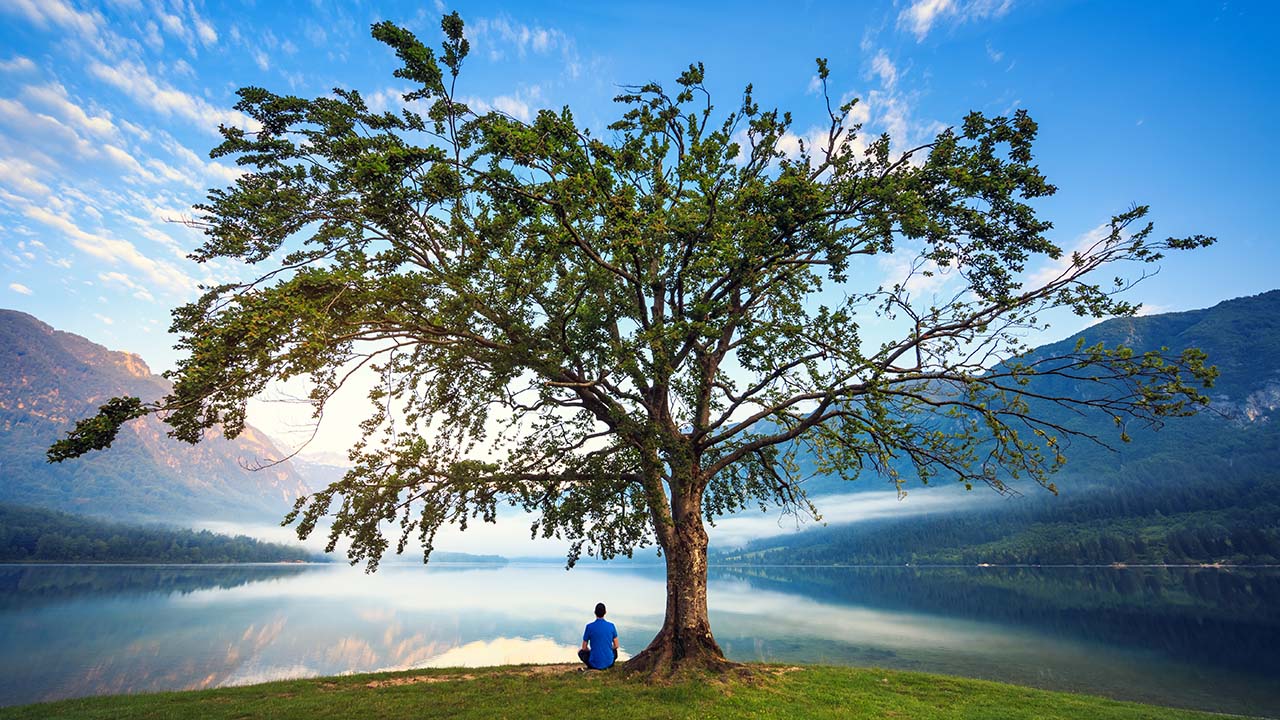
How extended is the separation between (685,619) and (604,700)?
12.0 feet

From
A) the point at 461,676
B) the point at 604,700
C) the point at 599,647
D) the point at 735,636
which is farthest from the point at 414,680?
the point at 735,636

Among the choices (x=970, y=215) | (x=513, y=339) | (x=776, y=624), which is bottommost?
(x=776, y=624)

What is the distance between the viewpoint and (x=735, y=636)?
5525 centimetres

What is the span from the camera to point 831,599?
106375 mm

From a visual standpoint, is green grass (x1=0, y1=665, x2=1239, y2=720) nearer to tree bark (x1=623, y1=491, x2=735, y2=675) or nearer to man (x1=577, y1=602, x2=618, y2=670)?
man (x1=577, y1=602, x2=618, y2=670)

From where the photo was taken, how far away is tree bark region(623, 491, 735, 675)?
1647 cm

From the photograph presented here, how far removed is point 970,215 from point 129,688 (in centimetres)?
5134

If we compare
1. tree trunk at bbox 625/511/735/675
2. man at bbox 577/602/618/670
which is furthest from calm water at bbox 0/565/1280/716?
man at bbox 577/602/618/670

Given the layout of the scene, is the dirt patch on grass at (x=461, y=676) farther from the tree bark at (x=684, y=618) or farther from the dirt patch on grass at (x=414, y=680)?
the tree bark at (x=684, y=618)

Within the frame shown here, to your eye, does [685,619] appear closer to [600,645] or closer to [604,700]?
[600,645]

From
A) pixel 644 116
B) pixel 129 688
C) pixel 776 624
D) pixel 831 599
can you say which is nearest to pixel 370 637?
pixel 129 688

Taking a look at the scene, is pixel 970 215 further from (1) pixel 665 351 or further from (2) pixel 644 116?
(2) pixel 644 116

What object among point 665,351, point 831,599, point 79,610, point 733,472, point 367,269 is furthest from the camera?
point 831,599

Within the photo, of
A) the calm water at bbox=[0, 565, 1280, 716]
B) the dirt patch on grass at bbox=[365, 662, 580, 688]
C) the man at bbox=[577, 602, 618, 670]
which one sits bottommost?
the calm water at bbox=[0, 565, 1280, 716]
